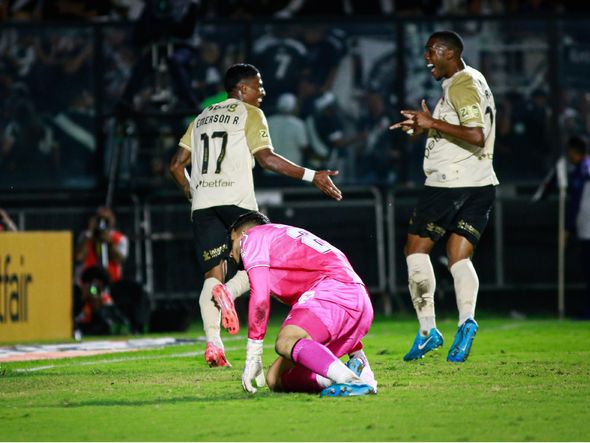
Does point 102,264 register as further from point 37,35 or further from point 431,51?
point 431,51

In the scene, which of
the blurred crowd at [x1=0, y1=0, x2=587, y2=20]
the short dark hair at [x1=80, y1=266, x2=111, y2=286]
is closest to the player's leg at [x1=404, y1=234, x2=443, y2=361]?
the short dark hair at [x1=80, y1=266, x2=111, y2=286]

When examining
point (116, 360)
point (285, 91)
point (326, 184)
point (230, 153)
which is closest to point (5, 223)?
point (285, 91)

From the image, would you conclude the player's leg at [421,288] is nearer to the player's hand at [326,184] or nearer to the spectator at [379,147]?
the player's hand at [326,184]

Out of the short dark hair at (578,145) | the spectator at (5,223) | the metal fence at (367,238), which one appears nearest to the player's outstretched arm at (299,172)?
the spectator at (5,223)

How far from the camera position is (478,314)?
58.1ft

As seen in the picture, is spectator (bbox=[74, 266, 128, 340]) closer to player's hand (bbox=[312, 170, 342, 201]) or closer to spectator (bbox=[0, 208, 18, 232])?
spectator (bbox=[0, 208, 18, 232])

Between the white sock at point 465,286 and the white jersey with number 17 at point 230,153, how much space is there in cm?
168

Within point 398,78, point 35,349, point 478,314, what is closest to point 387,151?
point 398,78

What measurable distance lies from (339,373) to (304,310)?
521 mm

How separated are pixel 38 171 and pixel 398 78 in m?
5.16

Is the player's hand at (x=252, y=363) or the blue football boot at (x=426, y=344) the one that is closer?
the player's hand at (x=252, y=363)

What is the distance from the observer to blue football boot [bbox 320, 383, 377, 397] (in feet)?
24.8

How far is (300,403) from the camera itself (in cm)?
741

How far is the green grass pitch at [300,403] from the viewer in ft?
20.8
